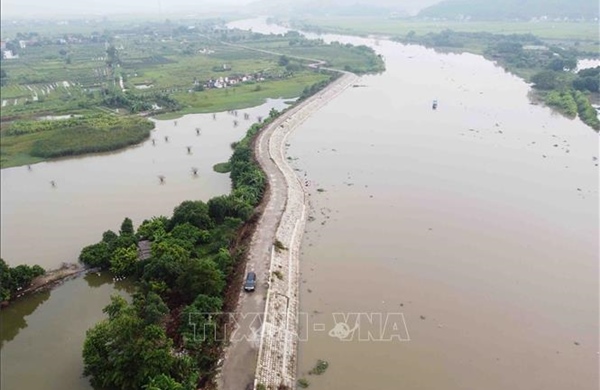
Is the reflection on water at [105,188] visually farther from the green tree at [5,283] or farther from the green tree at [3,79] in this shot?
the green tree at [3,79]

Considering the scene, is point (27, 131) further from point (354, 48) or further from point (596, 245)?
point (354, 48)

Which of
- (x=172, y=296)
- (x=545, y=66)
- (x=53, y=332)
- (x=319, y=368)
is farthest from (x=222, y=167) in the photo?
(x=545, y=66)

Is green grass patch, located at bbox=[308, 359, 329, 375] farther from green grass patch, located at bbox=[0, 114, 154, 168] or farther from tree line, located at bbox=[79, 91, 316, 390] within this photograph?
green grass patch, located at bbox=[0, 114, 154, 168]

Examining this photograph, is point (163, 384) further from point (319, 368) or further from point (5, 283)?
point (5, 283)

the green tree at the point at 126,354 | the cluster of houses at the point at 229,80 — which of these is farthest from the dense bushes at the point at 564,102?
the green tree at the point at 126,354

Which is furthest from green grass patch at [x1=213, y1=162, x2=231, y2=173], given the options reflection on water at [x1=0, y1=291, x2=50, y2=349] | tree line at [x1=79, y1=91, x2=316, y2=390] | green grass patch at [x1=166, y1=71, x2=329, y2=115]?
green grass patch at [x1=166, y1=71, x2=329, y2=115]

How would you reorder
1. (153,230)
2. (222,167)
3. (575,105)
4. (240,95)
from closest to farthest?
(153,230)
(222,167)
(575,105)
(240,95)

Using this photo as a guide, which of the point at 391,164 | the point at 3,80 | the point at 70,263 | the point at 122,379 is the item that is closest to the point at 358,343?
the point at 122,379
